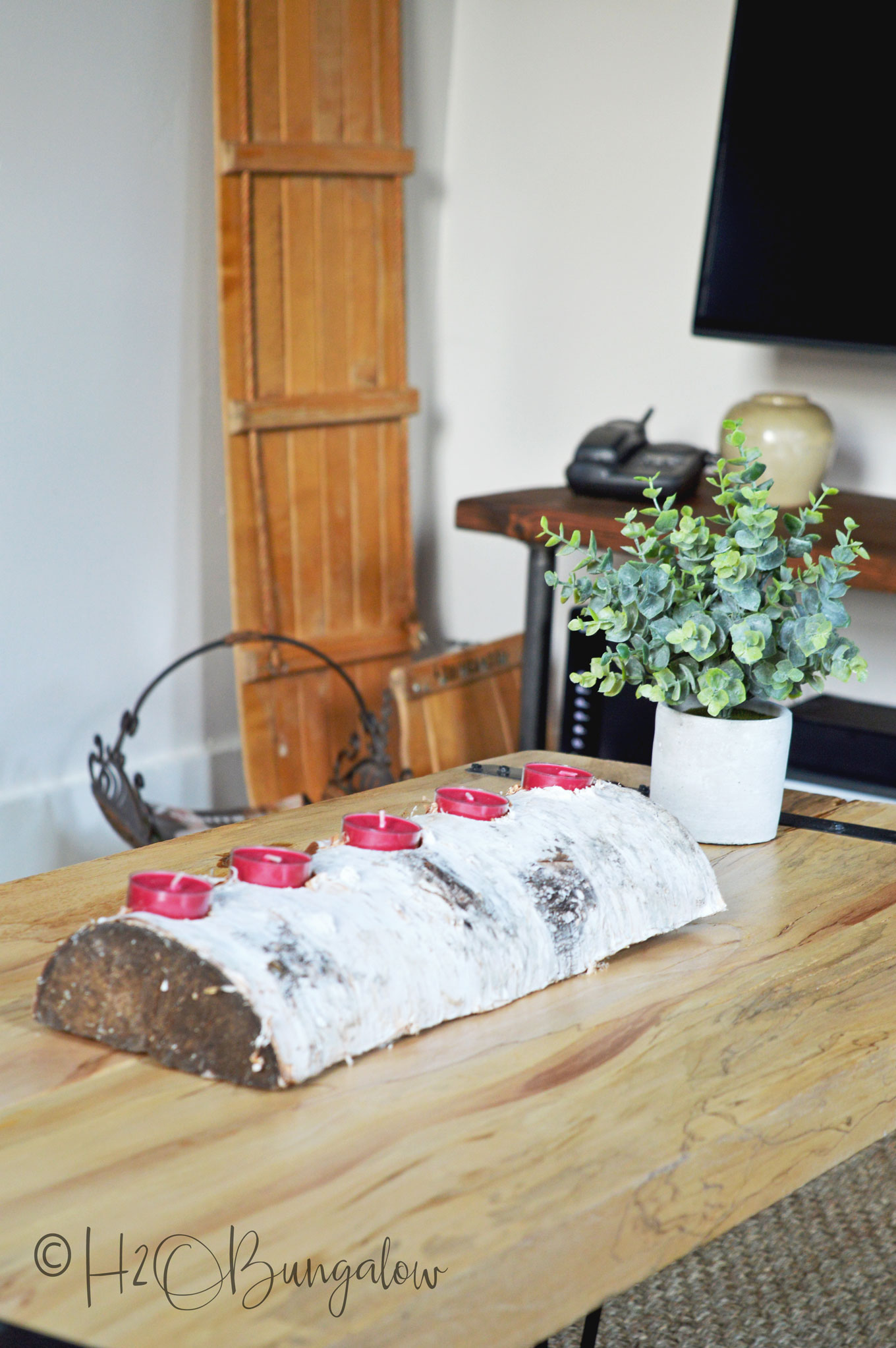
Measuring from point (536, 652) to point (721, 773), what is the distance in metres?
1.27

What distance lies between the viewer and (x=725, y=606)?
1338 mm

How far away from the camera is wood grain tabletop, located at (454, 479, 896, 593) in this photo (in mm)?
2271

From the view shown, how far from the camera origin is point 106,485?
106 inches

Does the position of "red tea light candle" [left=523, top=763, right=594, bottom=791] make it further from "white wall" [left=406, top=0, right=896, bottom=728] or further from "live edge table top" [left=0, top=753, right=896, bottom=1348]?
"white wall" [left=406, top=0, right=896, bottom=728]

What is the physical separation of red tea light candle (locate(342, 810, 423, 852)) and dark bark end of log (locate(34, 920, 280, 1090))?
0.23 meters

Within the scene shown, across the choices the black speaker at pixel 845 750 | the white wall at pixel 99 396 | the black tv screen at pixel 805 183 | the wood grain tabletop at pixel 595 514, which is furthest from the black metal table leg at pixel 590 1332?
the black tv screen at pixel 805 183

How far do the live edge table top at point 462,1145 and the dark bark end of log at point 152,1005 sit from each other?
14 millimetres

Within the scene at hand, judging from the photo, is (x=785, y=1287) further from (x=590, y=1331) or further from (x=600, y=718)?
(x=600, y=718)

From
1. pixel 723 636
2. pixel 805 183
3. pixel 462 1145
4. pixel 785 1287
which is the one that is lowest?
pixel 785 1287

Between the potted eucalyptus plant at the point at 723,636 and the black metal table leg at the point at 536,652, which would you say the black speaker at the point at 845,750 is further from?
the potted eucalyptus plant at the point at 723,636

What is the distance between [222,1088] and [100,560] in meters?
1.96

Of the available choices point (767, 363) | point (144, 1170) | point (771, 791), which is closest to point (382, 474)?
point (767, 363)

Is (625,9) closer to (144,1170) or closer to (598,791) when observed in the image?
(598,791)
